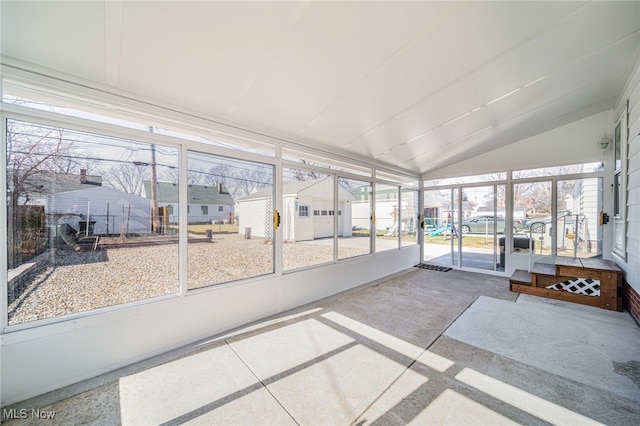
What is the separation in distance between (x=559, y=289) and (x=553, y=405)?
325cm

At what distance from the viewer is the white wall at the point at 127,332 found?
1.93m

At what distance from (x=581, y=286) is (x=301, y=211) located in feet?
15.7

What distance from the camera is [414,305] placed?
3.83m

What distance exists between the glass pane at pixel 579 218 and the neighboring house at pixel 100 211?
696cm

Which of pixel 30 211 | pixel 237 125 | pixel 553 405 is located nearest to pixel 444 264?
pixel 553 405

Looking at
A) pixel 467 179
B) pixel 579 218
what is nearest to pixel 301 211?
pixel 467 179

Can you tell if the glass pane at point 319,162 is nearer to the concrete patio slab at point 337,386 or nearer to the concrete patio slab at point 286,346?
the concrete patio slab at point 286,346

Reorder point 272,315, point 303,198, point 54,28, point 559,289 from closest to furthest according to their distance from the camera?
point 54,28, point 272,315, point 559,289, point 303,198

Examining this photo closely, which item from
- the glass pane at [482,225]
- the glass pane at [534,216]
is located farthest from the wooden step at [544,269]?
the glass pane at [482,225]

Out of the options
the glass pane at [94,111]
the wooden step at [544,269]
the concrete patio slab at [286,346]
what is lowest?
the concrete patio slab at [286,346]

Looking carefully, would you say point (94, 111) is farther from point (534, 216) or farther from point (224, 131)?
point (534, 216)

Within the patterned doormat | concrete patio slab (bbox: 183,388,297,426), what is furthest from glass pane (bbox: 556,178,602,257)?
concrete patio slab (bbox: 183,388,297,426)

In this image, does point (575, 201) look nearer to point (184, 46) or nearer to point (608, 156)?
point (608, 156)

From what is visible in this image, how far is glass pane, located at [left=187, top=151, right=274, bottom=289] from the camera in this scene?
2.88 meters
